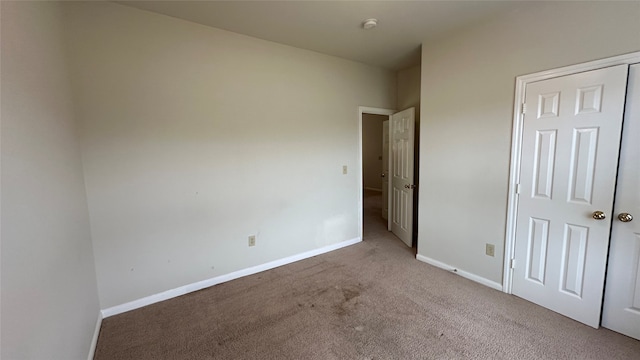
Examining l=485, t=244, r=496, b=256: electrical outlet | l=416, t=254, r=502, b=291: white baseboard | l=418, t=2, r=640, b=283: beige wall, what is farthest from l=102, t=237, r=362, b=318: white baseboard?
l=485, t=244, r=496, b=256: electrical outlet

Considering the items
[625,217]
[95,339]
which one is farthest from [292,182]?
Answer: [625,217]

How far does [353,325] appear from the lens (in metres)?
2.08

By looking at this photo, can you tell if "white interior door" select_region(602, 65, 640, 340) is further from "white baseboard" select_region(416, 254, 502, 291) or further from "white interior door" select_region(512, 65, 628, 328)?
"white baseboard" select_region(416, 254, 502, 291)

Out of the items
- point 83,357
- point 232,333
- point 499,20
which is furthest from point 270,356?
point 499,20

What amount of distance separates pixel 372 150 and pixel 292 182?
5.68 m

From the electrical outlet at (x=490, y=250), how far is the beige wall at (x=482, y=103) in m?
0.03

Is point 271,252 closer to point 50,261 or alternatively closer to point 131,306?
point 131,306

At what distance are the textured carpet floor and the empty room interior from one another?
0.06 feet

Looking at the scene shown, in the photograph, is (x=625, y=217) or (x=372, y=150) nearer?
(x=625, y=217)

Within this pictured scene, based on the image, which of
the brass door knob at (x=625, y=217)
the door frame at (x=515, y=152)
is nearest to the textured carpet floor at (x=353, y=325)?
the door frame at (x=515, y=152)

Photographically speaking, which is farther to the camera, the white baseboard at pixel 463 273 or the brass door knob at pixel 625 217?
the white baseboard at pixel 463 273

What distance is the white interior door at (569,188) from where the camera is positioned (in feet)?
6.22

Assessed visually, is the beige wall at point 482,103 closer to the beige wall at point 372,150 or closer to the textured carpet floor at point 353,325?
the textured carpet floor at point 353,325

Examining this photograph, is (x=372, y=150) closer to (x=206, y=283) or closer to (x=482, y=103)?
(x=482, y=103)
